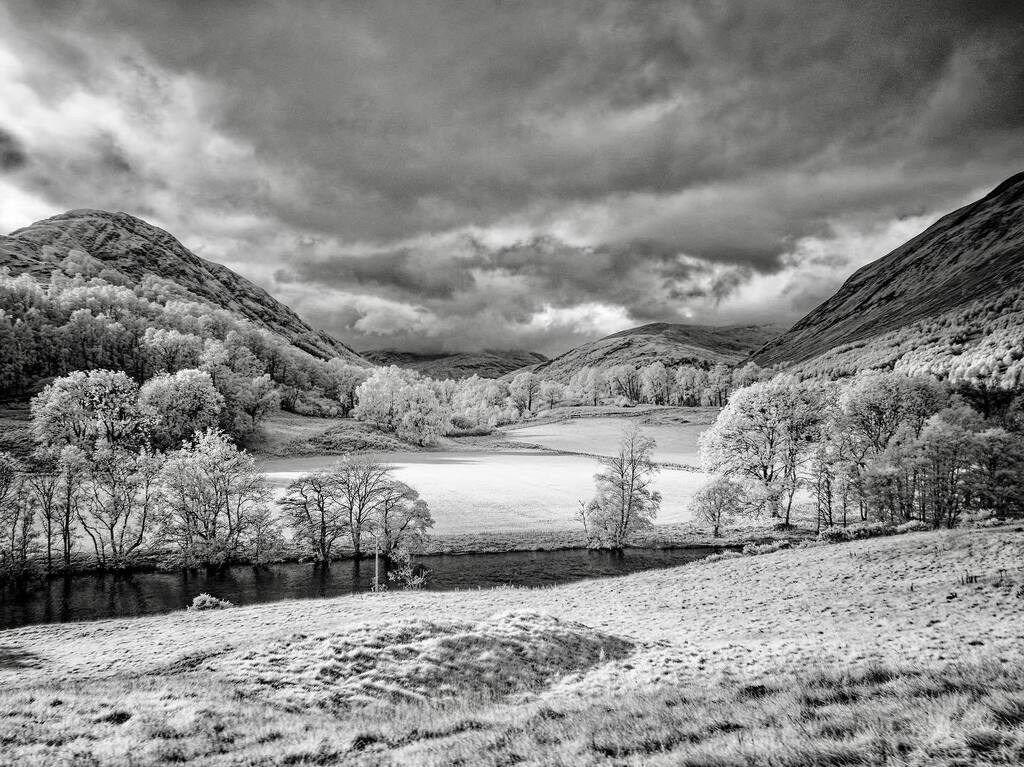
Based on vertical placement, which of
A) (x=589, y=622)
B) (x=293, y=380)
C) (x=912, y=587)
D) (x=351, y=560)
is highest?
(x=293, y=380)

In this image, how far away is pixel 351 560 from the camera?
50125mm

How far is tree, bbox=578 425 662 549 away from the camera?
54.8 metres

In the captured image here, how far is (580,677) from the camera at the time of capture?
17906 mm

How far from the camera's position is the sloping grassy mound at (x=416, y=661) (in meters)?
16.6

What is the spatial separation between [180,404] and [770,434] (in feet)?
311

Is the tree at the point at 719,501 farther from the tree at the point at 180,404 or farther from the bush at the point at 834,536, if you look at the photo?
the tree at the point at 180,404

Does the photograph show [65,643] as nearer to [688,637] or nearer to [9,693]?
[9,693]

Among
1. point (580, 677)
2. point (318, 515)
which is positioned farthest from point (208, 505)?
point (580, 677)

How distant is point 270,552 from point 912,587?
52952 mm

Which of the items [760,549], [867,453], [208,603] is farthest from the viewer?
[867,453]

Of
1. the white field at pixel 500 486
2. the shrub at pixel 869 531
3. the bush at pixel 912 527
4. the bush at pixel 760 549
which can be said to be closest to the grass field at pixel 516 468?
the white field at pixel 500 486

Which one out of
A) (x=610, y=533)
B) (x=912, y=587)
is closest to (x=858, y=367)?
(x=610, y=533)

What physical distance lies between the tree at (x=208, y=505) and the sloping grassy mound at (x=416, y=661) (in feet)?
110

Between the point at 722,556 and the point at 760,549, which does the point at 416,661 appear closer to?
the point at 722,556
